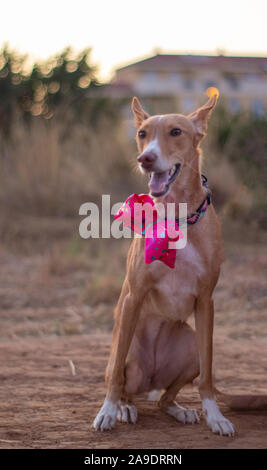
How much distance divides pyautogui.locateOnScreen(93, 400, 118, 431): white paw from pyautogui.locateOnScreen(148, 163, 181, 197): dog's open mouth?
1.25 m

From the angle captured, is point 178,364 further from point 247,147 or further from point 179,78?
point 179,78

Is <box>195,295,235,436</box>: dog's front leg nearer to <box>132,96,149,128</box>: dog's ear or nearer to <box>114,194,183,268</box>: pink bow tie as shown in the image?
<box>114,194,183,268</box>: pink bow tie

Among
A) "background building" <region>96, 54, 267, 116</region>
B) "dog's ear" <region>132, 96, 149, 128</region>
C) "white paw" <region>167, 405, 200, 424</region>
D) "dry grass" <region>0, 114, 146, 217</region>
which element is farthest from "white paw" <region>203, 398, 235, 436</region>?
"background building" <region>96, 54, 267, 116</region>

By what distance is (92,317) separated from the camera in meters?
6.35

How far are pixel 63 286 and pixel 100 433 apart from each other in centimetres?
445

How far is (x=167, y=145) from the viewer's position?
11.4 ft

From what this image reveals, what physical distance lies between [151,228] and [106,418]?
1124 millimetres

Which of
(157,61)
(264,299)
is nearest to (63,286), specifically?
(264,299)

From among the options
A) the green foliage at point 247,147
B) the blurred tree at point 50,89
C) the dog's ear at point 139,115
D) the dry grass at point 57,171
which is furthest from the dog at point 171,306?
the blurred tree at point 50,89

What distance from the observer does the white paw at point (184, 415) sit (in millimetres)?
3467

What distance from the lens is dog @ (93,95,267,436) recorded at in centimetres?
340

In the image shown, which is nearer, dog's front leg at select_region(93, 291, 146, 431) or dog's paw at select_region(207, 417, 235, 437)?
dog's paw at select_region(207, 417, 235, 437)

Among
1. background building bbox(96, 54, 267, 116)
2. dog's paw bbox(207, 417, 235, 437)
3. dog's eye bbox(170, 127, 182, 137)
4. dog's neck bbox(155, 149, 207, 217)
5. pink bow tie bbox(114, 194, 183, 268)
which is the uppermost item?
background building bbox(96, 54, 267, 116)

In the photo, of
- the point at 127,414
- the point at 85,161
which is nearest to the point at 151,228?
the point at 127,414
